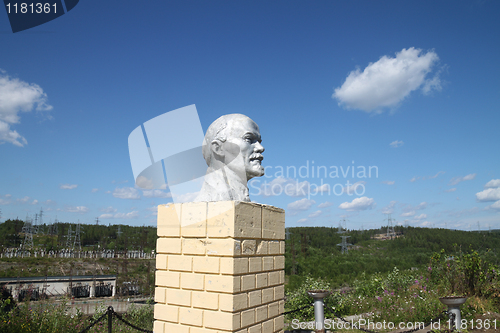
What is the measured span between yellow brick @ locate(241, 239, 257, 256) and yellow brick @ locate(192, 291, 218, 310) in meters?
0.47

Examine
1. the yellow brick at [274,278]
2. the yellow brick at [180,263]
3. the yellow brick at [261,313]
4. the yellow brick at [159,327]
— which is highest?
the yellow brick at [180,263]

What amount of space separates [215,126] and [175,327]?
7.30 feet

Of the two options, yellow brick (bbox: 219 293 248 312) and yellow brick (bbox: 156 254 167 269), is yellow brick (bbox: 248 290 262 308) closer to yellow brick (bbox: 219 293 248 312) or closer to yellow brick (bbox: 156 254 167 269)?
yellow brick (bbox: 219 293 248 312)

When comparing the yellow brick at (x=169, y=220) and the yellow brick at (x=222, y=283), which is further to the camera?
the yellow brick at (x=169, y=220)

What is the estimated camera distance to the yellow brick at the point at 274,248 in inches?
137

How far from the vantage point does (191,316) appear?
2.94 metres

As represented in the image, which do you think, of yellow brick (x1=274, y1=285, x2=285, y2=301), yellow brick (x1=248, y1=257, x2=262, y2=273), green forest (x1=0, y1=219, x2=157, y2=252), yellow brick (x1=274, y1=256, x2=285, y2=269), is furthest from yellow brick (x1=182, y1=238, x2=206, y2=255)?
green forest (x1=0, y1=219, x2=157, y2=252)

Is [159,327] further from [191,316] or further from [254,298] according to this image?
[254,298]

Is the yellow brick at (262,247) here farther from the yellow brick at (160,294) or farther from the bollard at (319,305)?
the bollard at (319,305)

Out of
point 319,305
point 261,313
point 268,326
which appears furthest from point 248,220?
point 319,305

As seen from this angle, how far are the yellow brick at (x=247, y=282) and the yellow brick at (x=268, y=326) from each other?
524 millimetres

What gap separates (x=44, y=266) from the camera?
112ft

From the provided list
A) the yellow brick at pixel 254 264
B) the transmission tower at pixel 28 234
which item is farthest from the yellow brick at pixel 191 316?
the transmission tower at pixel 28 234

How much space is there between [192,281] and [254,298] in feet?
2.18
